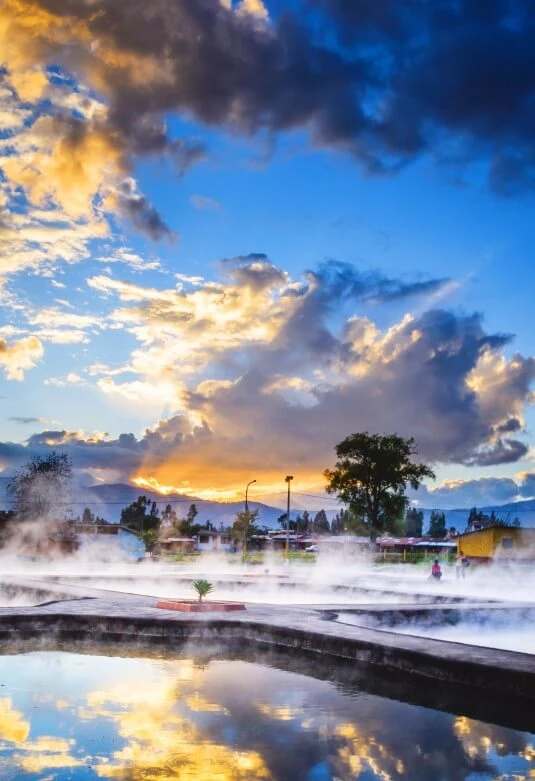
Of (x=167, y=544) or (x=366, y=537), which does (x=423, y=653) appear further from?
(x=167, y=544)

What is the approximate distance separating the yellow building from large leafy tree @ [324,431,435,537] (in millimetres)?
15480

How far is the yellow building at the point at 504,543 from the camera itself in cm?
4792

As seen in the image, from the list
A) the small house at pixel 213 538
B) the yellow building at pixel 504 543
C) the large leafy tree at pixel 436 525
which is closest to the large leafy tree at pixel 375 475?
the yellow building at pixel 504 543

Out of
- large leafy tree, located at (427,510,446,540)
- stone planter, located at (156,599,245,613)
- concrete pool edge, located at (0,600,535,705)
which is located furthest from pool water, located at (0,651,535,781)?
large leafy tree, located at (427,510,446,540)

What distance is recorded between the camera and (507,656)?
9.00 m

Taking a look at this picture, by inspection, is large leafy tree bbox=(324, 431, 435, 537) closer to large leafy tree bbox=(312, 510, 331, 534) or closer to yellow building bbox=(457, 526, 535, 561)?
yellow building bbox=(457, 526, 535, 561)

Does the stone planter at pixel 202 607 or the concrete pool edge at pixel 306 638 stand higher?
the stone planter at pixel 202 607

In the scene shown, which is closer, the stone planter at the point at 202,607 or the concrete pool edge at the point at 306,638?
the concrete pool edge at the point at 306,638

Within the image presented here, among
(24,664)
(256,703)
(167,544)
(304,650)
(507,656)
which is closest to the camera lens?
(256,703)

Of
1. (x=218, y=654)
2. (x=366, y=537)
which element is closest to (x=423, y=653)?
(x=218, y=654)

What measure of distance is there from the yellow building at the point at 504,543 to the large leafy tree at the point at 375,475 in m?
15.5

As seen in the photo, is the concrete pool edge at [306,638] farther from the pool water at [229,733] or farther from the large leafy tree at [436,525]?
the large leafy tree at [436,525]

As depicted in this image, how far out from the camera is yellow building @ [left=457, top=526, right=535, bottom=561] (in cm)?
4792

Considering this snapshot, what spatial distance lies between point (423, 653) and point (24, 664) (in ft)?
15.1
